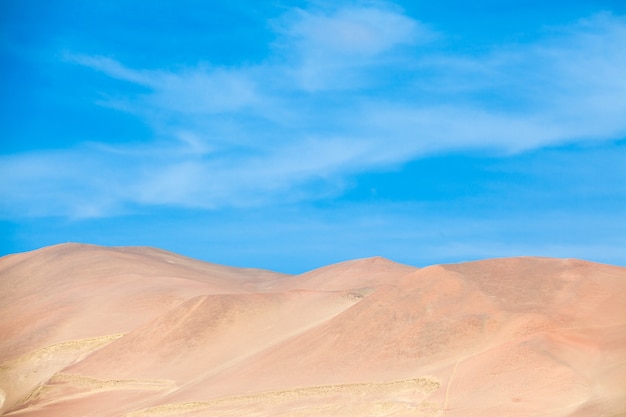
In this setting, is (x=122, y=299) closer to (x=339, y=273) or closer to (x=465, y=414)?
(x=339, y=273)

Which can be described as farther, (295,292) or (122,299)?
(122,299)

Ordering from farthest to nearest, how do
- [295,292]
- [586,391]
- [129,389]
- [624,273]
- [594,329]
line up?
[295,292] < [129,389] < [624,273] < [594,329] < [586,391]

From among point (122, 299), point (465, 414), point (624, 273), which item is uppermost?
point (122, 299)

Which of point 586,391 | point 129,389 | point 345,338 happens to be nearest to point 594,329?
point 586,391

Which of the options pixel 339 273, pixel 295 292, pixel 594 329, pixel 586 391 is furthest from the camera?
pixel 339 273

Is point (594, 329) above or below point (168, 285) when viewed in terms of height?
below

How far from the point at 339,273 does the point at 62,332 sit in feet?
100

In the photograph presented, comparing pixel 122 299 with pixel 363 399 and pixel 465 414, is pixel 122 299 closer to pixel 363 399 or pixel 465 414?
pixel 363 399

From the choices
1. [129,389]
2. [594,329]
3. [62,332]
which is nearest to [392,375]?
[594,329]

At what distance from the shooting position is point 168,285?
8919cm

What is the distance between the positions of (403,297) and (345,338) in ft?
16.4

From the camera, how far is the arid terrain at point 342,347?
4425 centimetres

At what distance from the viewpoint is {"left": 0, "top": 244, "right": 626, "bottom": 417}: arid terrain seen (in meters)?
44.2

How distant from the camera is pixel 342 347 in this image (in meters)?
56.0
